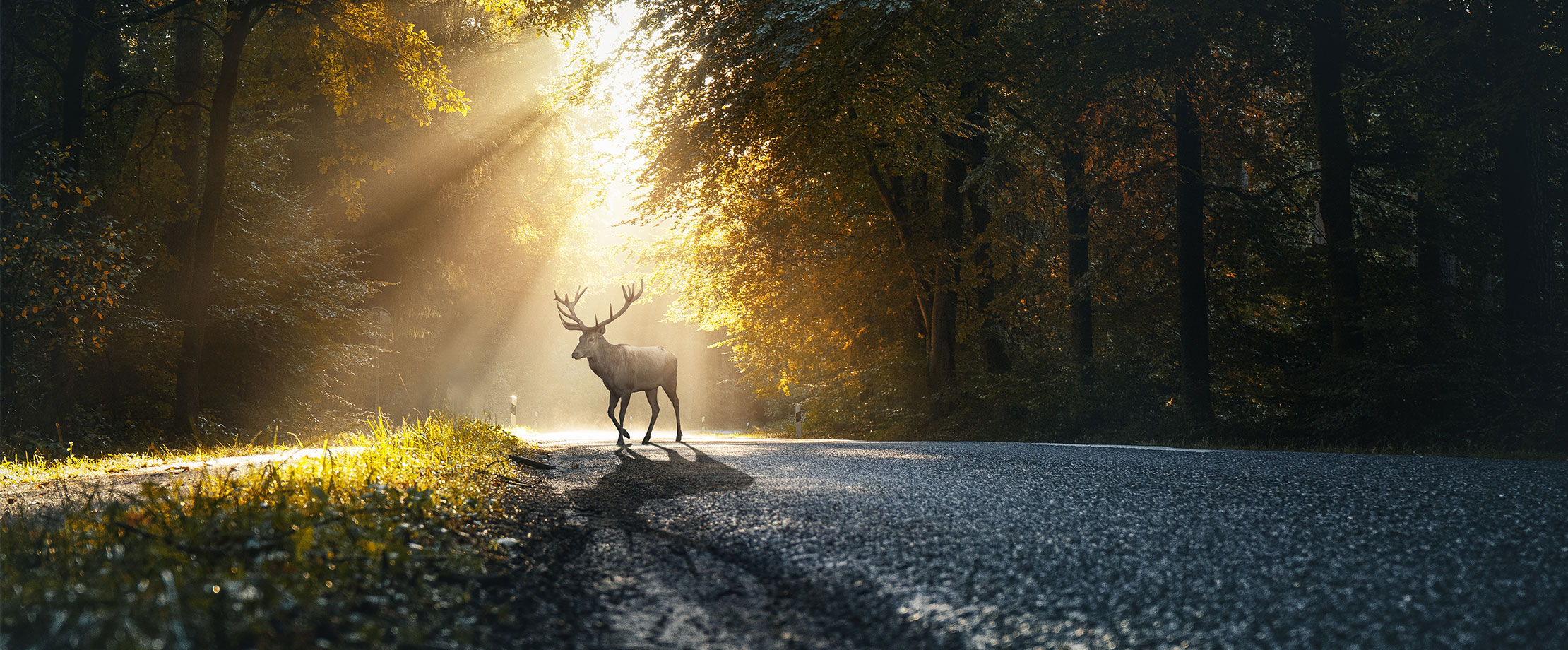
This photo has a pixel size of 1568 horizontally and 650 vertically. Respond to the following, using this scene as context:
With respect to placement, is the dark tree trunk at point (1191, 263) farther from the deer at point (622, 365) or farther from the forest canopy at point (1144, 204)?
the deer at point (622, 365)

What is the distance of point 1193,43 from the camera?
11.8 meters

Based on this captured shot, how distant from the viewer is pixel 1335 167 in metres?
12.2

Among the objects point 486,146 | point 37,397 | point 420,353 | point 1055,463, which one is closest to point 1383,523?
point 1055,463

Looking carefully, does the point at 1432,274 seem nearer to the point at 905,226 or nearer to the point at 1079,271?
the point at 1079,271

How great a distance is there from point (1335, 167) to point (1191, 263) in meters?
2.15

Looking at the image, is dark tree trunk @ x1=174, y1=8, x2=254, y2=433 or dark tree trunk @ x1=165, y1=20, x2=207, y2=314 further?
dark tree trunk @ x1=165, y1=20, x2=207, y2=314

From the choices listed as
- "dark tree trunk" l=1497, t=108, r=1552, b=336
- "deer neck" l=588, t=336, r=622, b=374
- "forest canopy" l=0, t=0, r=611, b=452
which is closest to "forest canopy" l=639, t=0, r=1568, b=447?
"dark tree trunk" l=1497, t=108, r=1552, b=336

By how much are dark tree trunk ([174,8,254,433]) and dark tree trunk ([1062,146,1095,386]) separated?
12.1m

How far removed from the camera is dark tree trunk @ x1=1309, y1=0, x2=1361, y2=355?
471 inches

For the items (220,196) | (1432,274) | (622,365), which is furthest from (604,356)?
(1432,274)

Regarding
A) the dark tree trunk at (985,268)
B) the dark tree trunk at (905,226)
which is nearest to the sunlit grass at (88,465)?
the dark tree trunk at (905,226)

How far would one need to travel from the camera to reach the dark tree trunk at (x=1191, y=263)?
1274 cm

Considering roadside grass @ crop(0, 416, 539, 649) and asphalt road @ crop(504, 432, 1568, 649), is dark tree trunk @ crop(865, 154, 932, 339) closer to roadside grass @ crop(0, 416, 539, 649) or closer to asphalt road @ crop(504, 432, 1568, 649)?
asphalt road @ crop(504, 432, 1568, 649)

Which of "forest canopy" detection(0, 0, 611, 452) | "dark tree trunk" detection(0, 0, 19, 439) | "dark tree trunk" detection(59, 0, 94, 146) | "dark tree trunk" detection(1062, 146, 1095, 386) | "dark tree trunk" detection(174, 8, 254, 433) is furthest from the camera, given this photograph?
"dark tree trunk" detection(59, 0, 94, 146)
